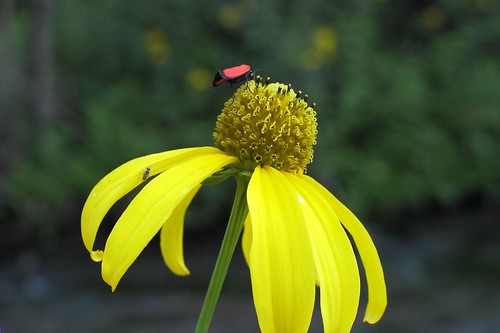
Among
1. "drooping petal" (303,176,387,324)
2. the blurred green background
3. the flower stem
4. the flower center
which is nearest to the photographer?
the flower stem

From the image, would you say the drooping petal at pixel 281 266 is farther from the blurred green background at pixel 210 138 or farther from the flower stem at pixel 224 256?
the blurred green background at pixel 210 138

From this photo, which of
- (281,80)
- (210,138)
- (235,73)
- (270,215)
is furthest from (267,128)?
(281,80)

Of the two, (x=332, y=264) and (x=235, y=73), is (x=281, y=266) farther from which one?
(x=235, y=73)

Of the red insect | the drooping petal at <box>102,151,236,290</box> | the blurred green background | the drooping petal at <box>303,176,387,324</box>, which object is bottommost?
the drooping petal at <box>102,151,236,290</box>

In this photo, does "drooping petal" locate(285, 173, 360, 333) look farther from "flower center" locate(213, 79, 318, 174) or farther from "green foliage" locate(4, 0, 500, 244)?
"green foliage" locate(4, 0, 500, 244)

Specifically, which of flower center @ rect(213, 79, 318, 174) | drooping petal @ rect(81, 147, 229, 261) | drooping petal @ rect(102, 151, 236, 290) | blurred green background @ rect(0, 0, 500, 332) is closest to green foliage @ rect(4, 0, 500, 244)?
blurred green background @ rect(0, 0, 500, 332)

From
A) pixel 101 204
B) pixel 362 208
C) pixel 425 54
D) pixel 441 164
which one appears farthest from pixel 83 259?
pixel 101 204

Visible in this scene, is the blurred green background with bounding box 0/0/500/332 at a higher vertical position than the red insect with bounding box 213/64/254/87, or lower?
higher

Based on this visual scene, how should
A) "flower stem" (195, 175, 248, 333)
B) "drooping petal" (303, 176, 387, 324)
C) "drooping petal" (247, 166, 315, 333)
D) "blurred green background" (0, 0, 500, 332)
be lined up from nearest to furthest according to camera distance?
"drooping petal" (247, 166, 315, 333), "flower stem" (195, 175, 248, 333), "drooping petal" (303, 176, 387, 324), "blurred green background" (0, 0, 500, 332)
